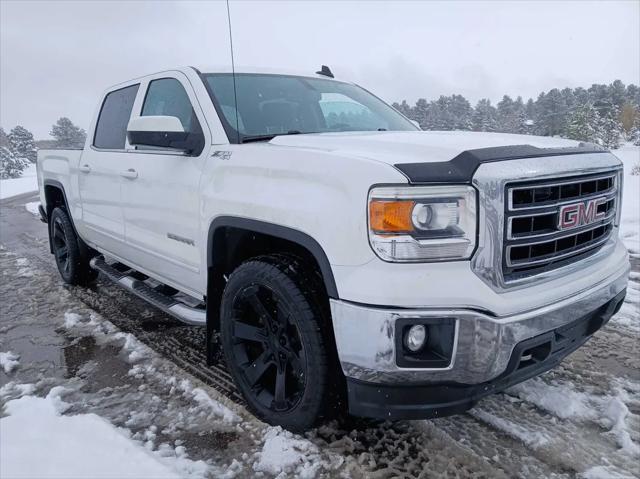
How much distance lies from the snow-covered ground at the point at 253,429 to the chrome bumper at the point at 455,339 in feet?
1.81

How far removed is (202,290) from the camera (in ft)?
9.66

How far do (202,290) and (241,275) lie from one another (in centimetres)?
62

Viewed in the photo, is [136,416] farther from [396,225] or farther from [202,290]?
[396,225]

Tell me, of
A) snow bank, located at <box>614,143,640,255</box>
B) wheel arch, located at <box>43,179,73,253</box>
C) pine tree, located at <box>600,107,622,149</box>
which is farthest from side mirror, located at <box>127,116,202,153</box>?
pine tree, located at <box>600,107,622,149</box>

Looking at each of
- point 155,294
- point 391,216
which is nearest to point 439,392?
point 391,216

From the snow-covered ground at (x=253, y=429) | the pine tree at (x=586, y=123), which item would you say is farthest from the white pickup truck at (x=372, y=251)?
the pine tree at (x=586, y=123)

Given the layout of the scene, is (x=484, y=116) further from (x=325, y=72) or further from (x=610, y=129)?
(x=325, y=72)

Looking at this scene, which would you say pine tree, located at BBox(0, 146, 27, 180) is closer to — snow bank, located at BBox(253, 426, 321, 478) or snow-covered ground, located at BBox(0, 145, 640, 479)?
snow-covered ground, located at BBox(0, 145, 640, 479)

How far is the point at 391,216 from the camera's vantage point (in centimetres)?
184

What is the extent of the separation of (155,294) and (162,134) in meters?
1.31

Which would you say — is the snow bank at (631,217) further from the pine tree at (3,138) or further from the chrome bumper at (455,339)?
the pine tree at (3,138)

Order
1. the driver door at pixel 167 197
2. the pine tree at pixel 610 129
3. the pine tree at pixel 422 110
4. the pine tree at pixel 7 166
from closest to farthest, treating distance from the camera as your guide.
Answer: the driver door at pixel 167 197, the pine tree at pixel 610 129, the pine tree at pixel 7 166, the pine tree at pixel 422 110

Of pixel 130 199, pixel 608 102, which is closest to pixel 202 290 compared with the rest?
pixel 130 199

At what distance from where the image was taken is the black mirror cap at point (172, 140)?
2.76m
